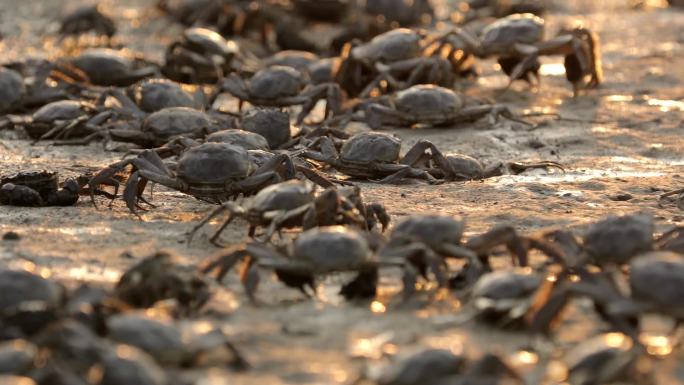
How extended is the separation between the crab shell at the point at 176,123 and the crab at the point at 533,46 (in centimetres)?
311

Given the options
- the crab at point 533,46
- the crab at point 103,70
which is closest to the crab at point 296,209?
the crab at point 533,46

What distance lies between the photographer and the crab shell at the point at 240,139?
7570 millimetres

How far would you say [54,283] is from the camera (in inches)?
187

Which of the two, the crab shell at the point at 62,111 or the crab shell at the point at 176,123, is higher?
the crab shell at the point at 176,123

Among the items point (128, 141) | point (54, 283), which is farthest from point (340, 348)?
point (128, 141)

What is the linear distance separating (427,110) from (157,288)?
15.6ft

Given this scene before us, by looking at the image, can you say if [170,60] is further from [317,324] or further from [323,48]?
[317,324]

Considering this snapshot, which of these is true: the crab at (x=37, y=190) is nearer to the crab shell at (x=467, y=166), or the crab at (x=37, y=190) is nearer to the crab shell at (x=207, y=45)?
the crab shell at (x=467, y=166)

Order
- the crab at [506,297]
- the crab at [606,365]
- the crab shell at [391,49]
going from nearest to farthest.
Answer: the crab at [606,365], the crab at [506,297], the crab shell at [391,49]

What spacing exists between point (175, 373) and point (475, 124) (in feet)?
18.8

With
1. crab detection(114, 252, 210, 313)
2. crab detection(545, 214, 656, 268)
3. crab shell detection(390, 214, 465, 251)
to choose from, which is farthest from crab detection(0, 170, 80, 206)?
crab detection(545, 214, 656, 268)

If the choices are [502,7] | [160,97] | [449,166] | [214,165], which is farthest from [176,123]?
[502,7]

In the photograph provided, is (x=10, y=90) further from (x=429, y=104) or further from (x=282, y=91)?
(x=429, y=104)

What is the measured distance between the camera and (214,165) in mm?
6512
